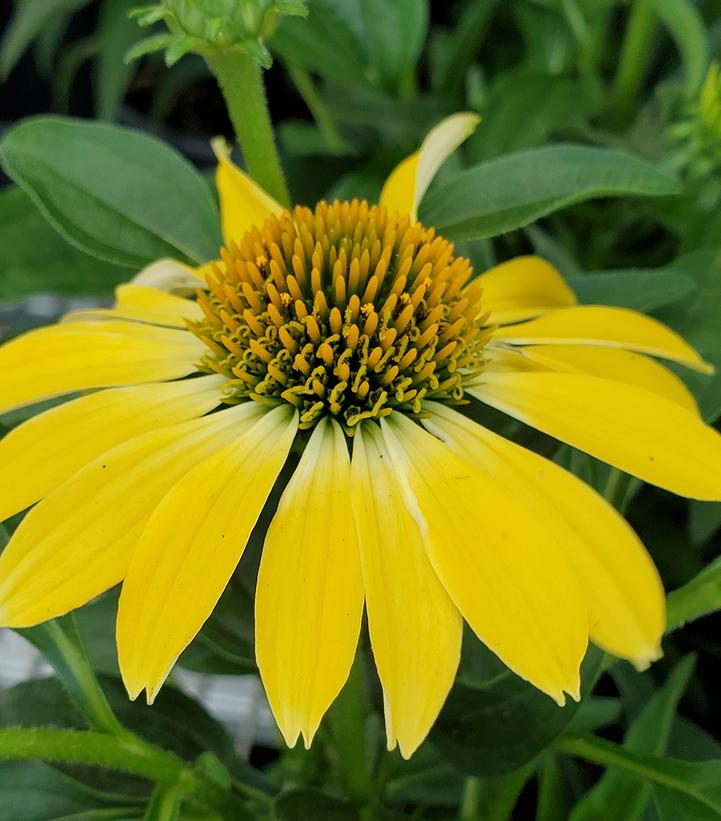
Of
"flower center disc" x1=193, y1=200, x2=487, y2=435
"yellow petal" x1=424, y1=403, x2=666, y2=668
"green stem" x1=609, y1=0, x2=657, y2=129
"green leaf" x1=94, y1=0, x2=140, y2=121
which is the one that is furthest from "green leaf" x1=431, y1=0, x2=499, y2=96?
"yellow petal" x1=424, y1=403, x2=666, y2=668

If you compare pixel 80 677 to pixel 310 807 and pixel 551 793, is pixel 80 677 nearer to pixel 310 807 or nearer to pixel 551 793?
pixel 310 807

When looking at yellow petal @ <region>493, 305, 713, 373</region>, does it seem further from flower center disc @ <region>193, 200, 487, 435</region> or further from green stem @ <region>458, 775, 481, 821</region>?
green stem @ <region>458, 775, 481, 821</region>

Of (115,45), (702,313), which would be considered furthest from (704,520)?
(115,45)

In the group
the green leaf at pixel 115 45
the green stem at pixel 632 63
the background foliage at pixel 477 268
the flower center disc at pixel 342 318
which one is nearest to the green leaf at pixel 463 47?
the background foliage at pixel 477 268

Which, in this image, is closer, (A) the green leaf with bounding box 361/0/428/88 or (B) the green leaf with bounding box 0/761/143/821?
(B) the green leaf with bounding box 0/761/143/821

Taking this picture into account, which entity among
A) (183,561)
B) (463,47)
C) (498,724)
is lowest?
(498,724)
